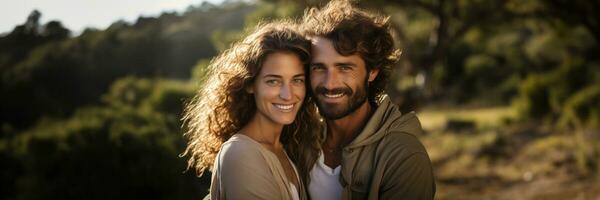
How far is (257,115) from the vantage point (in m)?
3.53

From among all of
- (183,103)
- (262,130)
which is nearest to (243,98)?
(262,130)

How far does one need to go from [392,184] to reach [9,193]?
18.6ft

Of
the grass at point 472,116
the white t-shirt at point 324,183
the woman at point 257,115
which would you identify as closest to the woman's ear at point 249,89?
the woman at point 257,115

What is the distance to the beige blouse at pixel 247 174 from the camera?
3.04 meters

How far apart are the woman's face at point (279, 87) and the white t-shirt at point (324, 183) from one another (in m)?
0.40

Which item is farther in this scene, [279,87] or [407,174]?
[279,87]

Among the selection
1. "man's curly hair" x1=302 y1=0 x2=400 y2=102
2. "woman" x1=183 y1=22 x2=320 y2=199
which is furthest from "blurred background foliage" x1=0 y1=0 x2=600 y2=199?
"woman" x1=183 y1=22 x2=320 y2=199

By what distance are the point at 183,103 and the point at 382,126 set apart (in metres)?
2.66

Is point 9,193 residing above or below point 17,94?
below

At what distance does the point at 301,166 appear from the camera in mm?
3729

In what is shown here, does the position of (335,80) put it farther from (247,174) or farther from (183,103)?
(183,103)

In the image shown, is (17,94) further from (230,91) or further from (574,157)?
(574,157)

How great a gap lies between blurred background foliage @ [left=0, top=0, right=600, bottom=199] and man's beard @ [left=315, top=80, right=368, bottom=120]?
2.73ft

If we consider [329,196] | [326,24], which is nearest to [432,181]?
[329,196]
